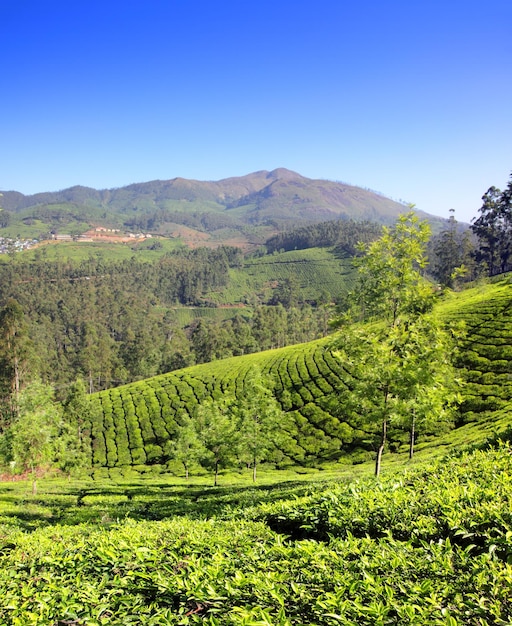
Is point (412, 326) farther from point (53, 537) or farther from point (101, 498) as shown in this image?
point (101, 498)

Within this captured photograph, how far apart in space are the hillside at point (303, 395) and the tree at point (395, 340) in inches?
36.2

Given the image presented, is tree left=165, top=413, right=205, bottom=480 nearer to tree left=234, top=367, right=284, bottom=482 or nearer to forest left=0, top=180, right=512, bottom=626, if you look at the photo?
forest left=0, top=180, right=512, bottom=626

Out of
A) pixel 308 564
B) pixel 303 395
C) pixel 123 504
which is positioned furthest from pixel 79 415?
pixel 308 564

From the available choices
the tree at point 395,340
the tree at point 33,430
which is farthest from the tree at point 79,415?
the tree at point 395,340

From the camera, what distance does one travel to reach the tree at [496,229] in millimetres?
109806

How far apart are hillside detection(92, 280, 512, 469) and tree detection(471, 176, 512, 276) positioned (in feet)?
194

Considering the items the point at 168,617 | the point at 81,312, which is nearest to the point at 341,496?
the point at 168,617

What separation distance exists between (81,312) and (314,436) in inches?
5882

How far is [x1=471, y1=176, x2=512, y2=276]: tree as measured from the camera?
110 metres

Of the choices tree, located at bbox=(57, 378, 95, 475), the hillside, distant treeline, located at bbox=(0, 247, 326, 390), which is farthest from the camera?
distant treeline, located at bbox=(0, 247, 326, 390)

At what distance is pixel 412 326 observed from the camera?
13.8 metres

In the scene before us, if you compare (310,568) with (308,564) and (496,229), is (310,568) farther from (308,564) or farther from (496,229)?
(496,229)

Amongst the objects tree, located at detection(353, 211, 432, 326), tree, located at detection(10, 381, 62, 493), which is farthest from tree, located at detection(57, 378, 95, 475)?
tree, located at detection(353, 211, 432, 326)

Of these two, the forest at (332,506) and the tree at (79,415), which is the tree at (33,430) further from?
the tree at (79,415)
